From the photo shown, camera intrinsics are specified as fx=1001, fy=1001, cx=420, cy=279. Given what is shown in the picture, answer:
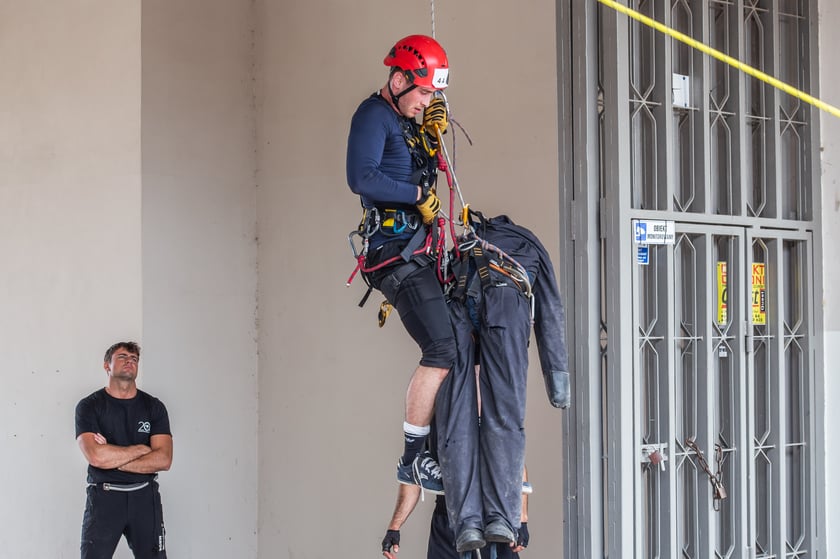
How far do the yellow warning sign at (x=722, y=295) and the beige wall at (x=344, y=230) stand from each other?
0.72 m

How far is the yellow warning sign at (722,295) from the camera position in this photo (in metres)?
4.36

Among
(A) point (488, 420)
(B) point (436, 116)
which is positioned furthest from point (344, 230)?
(A) point (488, 420)

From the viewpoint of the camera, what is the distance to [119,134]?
5.91 metres

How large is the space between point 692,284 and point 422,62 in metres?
1.68

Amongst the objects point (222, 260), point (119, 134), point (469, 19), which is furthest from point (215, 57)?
point (469, 19)

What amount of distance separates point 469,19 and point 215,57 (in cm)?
212

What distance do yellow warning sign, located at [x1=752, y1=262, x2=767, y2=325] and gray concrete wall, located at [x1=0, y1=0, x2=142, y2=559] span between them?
3411 millimetres

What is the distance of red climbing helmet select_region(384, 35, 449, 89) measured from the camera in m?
3.29

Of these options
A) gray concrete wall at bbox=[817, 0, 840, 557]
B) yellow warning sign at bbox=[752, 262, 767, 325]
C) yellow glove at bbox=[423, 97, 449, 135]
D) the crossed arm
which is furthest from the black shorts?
the crossed arm

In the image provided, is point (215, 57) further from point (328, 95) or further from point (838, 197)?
point (838, 197)

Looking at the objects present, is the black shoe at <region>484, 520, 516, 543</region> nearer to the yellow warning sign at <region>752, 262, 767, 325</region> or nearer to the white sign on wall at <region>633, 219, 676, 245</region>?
the white sign on wall at <region>633, 219, 676, 245</region>

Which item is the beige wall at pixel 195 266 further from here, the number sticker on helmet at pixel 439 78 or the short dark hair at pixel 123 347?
the number sticker on helmet at pixel 439 78

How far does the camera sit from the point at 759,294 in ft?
15.0

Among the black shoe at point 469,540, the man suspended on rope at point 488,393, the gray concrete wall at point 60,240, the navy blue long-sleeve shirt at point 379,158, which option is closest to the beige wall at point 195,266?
the gray concrete wall at point 60,240
